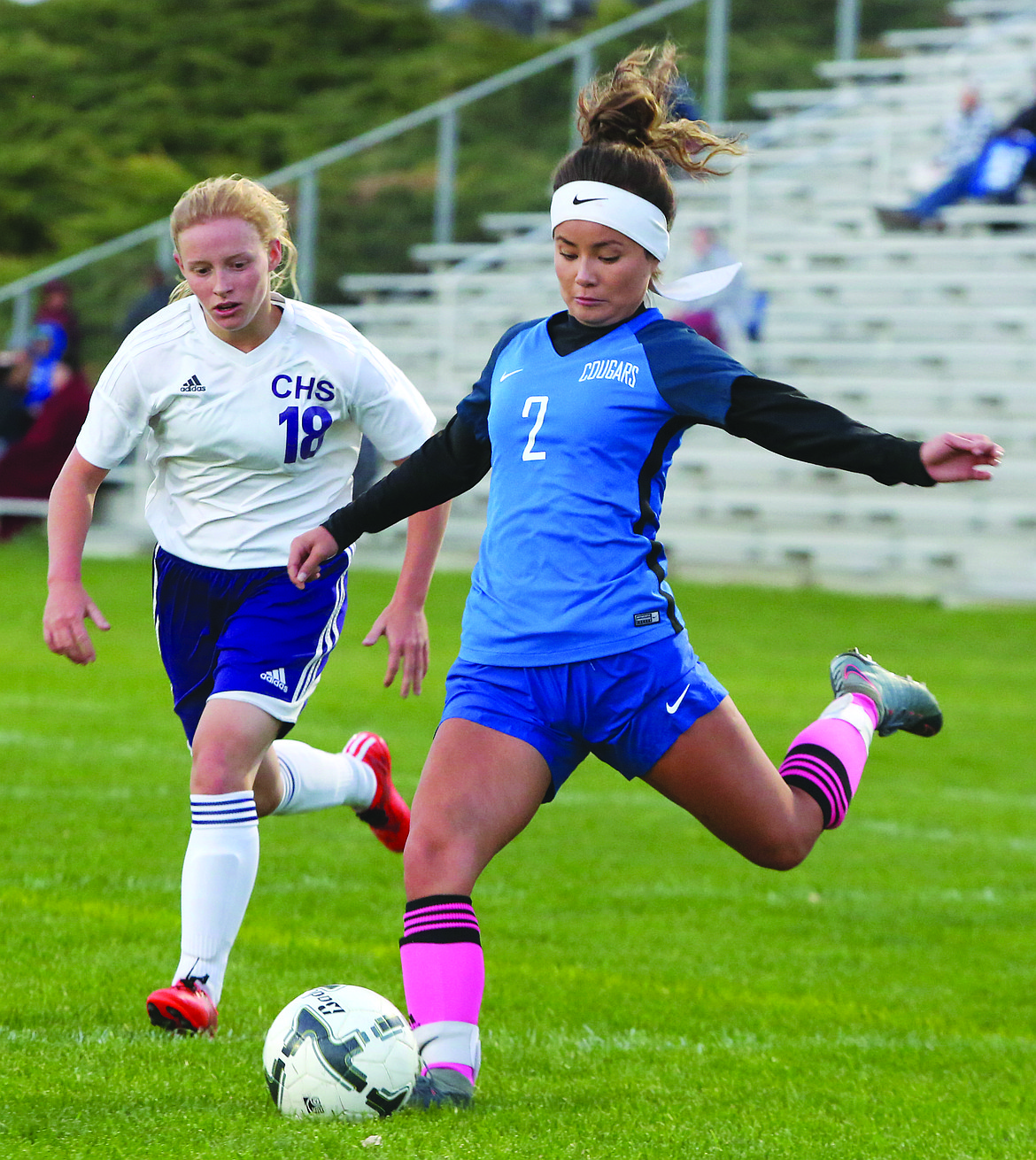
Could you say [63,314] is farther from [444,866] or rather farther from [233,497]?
[444,866]

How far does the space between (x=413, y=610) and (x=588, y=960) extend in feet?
4.67

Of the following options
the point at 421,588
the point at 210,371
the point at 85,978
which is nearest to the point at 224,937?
the point at 85,978

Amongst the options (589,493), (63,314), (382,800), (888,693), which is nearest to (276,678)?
(589,493)

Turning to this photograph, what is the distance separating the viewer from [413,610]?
4902 mm

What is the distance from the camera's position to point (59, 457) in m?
19.3

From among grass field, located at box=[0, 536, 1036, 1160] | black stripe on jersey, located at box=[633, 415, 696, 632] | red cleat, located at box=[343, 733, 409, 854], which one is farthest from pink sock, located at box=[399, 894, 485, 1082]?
red cleat, located at box=[343, 733, 409, 854]

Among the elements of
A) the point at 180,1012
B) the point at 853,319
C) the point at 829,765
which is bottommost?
the point at 853,319

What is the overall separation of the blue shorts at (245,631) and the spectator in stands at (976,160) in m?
14.8

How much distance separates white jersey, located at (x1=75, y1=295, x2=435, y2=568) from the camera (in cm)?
485

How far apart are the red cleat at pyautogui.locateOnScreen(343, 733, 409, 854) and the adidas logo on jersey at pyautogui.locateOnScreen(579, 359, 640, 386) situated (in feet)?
7.88

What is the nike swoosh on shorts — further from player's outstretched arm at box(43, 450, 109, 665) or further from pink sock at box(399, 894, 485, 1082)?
player's outstretched arm at box(43, 450, 109, 665)

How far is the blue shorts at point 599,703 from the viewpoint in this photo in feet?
12.8

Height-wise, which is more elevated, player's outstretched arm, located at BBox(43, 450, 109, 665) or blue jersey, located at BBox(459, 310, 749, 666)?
blue jersey, located at BBox(459, 310, 749, 666)

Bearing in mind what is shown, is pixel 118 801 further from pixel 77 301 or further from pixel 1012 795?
pixel 77 301
